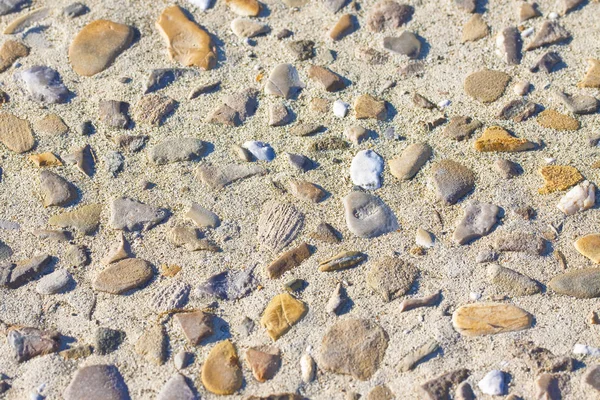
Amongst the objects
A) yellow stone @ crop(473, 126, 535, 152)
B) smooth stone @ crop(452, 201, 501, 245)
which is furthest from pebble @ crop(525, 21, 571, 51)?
smooth stone @ crop(452, 201, 501, 245)

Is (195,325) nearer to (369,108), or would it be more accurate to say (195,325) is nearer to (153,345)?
(153,345)

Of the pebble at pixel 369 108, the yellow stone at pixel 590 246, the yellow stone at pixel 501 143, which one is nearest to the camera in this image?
the yellow stone at pixel 590 246

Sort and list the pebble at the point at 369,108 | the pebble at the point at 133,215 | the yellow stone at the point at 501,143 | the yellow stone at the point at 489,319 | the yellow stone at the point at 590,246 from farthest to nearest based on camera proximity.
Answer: the pebble at the point at 369,108
the yellow stone at the point at 501,143
the pebble at the point at 133,215
the yellow stone at the point at 590,246
the yellow stone at the point at 489,319

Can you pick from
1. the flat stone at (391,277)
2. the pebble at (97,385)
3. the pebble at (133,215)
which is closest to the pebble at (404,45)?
the flat stone at (391,277)

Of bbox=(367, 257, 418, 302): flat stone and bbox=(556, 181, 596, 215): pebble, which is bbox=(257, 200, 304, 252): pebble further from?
bbox=(556, 181, 596, 215): pebble

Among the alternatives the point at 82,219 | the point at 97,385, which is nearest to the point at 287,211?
the point at 82,219

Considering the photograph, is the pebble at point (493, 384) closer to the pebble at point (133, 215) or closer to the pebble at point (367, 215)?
the pebble at point (367, 215)

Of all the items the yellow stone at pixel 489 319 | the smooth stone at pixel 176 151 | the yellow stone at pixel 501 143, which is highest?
the yellow stone at pixel 501 143

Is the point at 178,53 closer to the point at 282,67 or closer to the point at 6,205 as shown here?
the point at 282,67
